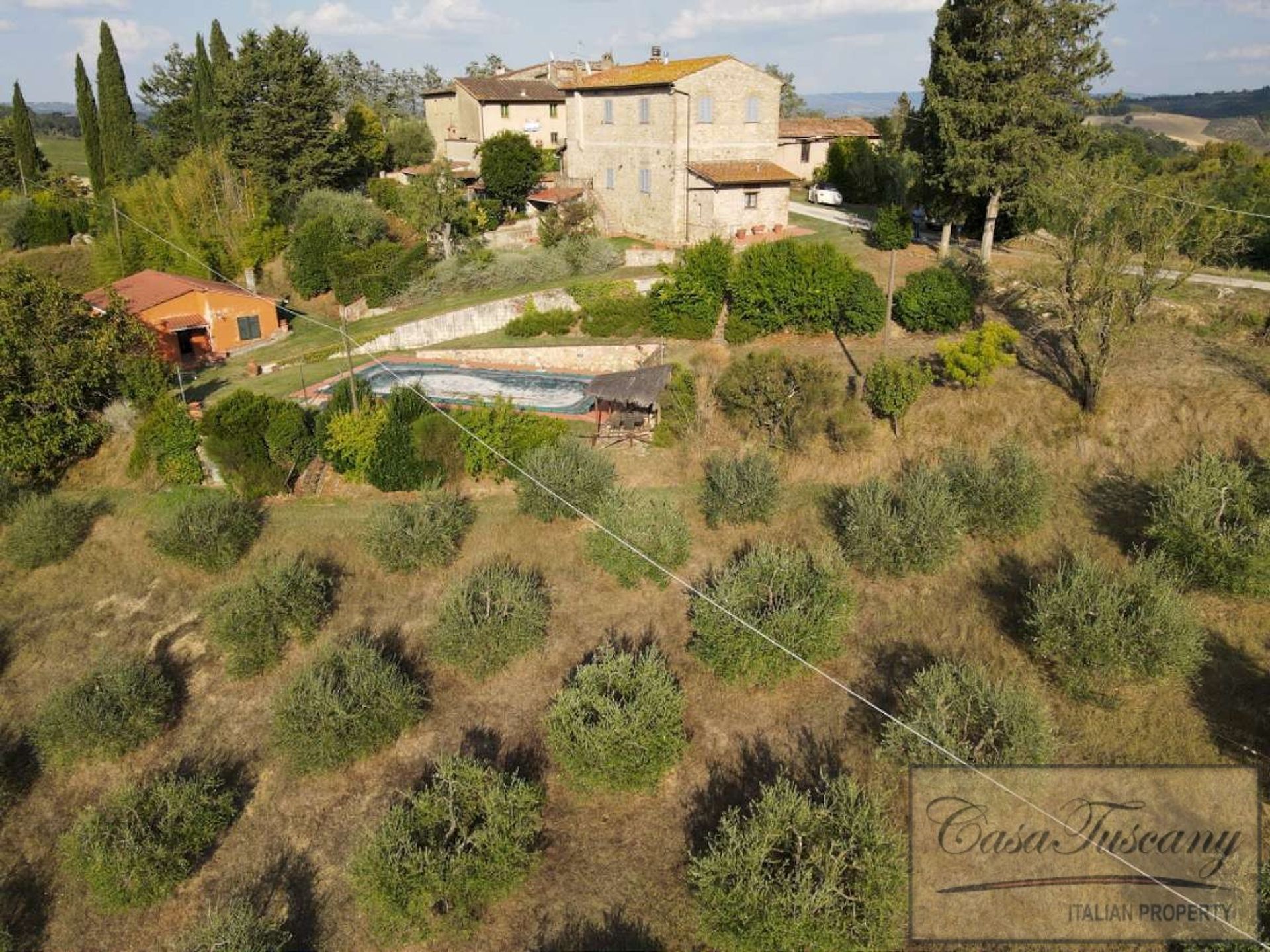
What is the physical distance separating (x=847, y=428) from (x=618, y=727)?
1269 centimetres

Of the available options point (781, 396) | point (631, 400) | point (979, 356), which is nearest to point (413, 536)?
point (631, 400)

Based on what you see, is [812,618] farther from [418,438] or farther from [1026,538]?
[418,438]

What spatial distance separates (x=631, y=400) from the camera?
24328mm

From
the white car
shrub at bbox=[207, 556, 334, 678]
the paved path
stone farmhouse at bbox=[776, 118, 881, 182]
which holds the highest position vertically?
stone farmhouse at bbox=[776, 118, 881, 182]

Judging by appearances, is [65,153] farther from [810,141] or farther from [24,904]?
[24,904]

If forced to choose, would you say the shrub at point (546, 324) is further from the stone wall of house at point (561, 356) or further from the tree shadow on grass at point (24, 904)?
the tree shadow on grass at point (24, 904)

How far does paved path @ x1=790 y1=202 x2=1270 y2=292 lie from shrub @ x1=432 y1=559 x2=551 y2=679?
2232 centimetres

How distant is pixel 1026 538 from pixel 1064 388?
6.59 m

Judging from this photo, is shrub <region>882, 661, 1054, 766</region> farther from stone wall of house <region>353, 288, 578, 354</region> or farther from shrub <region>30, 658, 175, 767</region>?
stone wall of house <region>353, 288, 578, 354</region>

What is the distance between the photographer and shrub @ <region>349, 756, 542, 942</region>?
11930 millimetres

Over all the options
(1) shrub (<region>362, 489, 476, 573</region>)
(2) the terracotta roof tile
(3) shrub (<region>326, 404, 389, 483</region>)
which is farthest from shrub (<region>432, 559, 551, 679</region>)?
(2) the terracotta roof tile

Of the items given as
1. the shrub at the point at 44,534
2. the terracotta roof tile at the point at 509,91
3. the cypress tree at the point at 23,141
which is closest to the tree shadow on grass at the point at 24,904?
the shrub at the point at 44,534

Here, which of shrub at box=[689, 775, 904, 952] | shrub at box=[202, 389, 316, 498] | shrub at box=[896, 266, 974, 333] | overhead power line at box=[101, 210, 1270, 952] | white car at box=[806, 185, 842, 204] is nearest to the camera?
shrub at box=[689, 775, 904, 952]

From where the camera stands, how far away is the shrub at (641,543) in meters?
19.2
